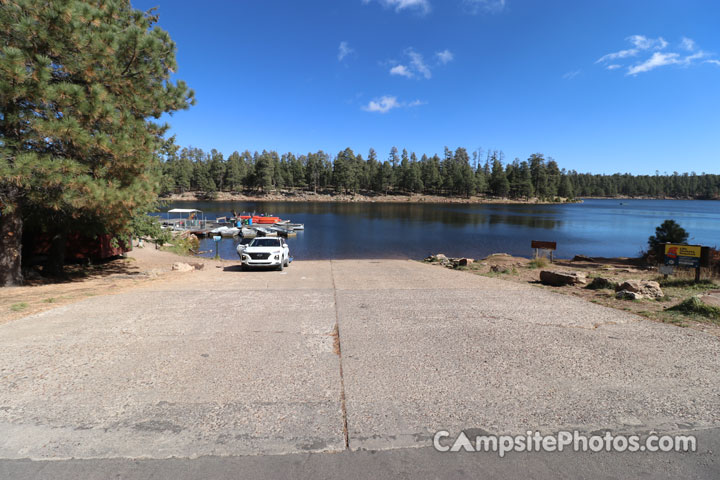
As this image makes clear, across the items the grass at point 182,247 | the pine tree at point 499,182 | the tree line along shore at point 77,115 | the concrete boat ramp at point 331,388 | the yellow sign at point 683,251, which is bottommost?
the grass at point 182,247

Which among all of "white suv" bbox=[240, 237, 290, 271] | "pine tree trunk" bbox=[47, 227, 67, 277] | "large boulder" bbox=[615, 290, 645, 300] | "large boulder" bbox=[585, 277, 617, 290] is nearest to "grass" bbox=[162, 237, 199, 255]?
"white suv" bbox=[240, 237, 290, 271]

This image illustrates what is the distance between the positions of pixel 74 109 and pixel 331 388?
30.5ft

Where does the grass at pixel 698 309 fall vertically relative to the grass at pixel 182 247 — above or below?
above

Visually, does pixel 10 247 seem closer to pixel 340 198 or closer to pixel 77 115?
pixel 77 115

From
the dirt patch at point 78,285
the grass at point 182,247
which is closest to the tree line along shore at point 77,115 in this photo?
the dirt patch at point 78,285

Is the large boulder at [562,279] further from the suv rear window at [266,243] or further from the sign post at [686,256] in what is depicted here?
the suv rear window at [266,243]

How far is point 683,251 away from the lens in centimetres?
1111

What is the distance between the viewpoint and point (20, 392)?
4.08m

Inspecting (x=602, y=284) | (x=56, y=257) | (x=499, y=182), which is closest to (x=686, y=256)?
(x=602, y=284)

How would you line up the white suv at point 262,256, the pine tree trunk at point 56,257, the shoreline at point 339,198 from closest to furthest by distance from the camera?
the pine tree trunk at point 56,257, the white suv at point 262,256, the shoreline at point 339,198

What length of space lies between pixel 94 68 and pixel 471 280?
12958 millimetres

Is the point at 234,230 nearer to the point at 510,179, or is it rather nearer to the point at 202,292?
the point at 202,292

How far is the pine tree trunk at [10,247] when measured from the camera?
1010 cm

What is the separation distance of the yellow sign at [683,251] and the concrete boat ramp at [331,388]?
20.3ft
